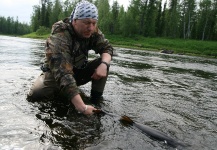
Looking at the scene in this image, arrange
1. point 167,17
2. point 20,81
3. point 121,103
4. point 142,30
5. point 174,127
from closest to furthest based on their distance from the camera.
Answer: point 174,127
point 121,103
point 20,81
point 142,30
point 167,17

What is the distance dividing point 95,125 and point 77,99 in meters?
0.63

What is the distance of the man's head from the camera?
11.6 ft

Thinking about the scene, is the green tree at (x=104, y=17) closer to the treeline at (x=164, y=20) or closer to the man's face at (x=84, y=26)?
the treeline at (x=164, y=20)

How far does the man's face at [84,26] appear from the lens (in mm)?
3612

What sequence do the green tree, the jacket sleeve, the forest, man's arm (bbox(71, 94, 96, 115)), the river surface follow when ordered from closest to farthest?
the river surface < man's arm (bbox(71, 94, 96, 115)) < the jacket sleeve < the forest < the green tree

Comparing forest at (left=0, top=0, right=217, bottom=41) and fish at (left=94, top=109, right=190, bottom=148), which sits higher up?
forest at (left=0, top=0, right=217, bottom=41)

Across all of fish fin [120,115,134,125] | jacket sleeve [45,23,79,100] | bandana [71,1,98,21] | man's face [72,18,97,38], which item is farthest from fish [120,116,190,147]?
bandana [71,1,98,21]

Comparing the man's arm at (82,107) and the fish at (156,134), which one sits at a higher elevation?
the man's arm at (82,107)

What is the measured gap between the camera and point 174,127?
3.68 metres

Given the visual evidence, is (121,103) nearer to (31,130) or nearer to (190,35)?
(31,130)

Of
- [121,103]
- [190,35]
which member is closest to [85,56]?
[121,103]

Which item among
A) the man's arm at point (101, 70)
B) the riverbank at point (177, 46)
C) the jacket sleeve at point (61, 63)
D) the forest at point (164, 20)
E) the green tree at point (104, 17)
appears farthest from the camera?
the green tree at point (104, 17)

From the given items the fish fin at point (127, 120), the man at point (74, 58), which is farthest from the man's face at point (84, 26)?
the fish fin at point (127, 120)

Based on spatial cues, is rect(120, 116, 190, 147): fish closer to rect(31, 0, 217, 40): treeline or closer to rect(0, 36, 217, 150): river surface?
rect(0, 36, 217, 150): river surface
